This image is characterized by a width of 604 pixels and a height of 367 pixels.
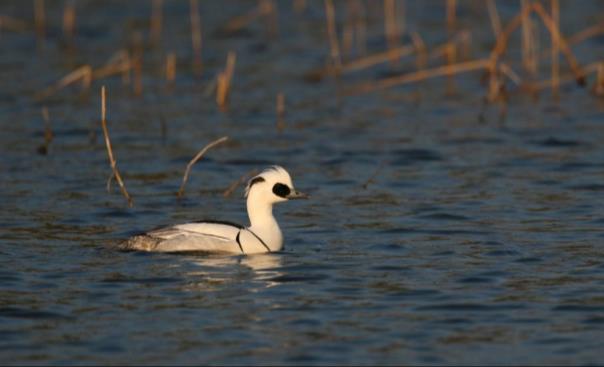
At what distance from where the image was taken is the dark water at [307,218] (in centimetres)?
1055

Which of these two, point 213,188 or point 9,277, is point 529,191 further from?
point 9,277

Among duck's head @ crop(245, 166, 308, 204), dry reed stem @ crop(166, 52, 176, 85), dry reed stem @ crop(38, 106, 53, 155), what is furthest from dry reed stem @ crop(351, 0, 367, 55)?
duck's head @ crop(245, 166, 308, 204)

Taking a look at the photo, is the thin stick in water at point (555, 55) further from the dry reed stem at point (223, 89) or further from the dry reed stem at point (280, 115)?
the dry reed stem at point (223, 89)

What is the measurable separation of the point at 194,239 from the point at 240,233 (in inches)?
16.5

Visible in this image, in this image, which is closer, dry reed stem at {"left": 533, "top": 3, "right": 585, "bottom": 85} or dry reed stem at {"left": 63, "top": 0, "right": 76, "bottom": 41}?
dry reed stem at {"left": 533, "top": 3, "right": 585, "bottom": 85}

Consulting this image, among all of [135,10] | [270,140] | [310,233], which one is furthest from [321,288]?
[135,10]

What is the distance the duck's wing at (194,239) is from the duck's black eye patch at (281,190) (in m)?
0.47

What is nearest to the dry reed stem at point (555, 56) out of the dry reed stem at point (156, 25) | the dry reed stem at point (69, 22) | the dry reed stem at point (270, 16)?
the dry reed stem at point (270, 16)

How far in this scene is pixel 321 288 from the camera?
12.0 m

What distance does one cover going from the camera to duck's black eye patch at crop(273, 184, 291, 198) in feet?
43.5

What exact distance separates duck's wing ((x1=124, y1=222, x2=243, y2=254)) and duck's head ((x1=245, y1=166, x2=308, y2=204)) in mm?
373

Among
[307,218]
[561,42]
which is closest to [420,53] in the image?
[561,42]

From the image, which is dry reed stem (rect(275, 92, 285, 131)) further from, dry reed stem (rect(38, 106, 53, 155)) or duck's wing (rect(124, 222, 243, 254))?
duck's wing (rect(124, 222, 243, 254))

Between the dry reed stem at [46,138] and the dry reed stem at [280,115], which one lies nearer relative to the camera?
the dry reed stem at [46,138]
